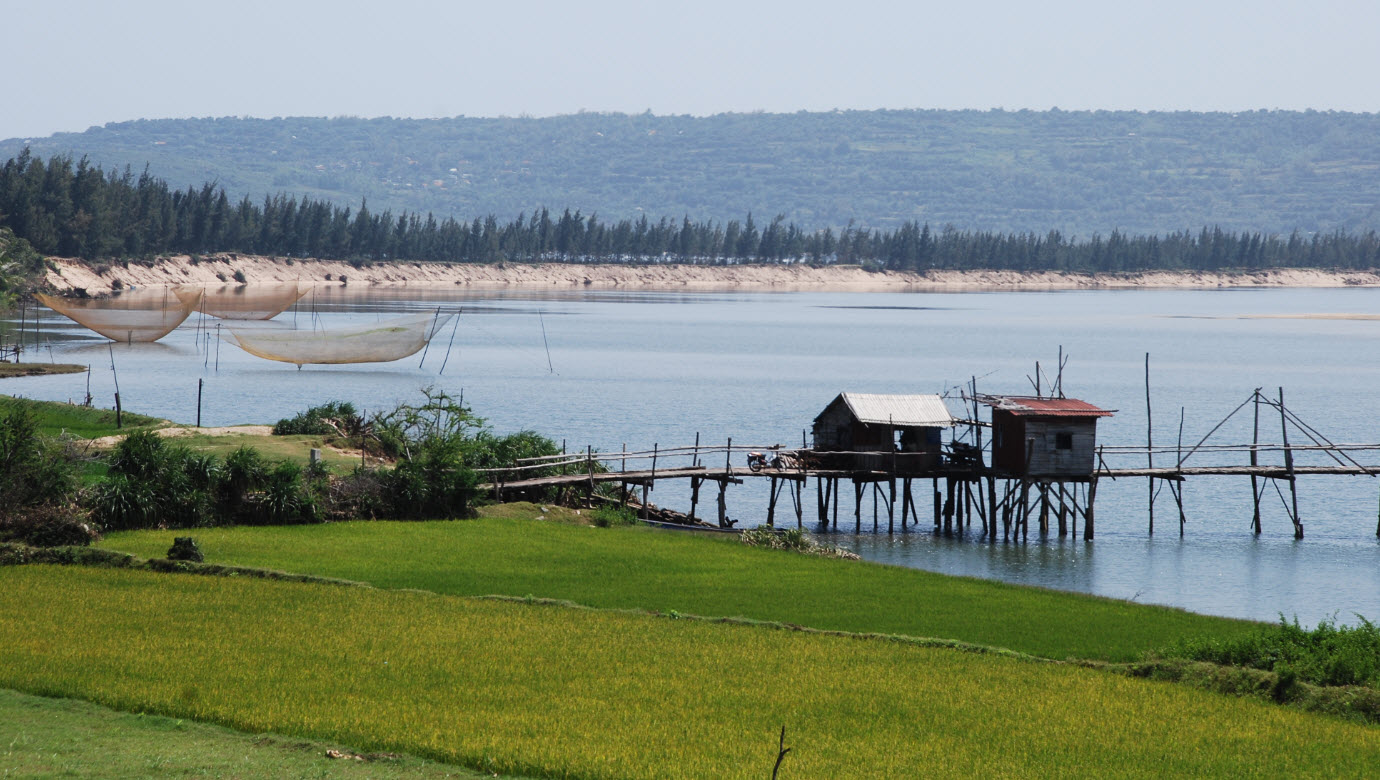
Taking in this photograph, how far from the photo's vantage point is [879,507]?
5056 centimetres

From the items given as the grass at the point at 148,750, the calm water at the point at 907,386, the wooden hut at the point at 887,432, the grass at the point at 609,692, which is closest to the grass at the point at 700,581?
the grass at the point at 609,692

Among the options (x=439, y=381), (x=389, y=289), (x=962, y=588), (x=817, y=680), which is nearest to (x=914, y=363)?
(x=439, y=381)

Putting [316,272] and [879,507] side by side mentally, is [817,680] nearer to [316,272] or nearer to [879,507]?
[879,507]

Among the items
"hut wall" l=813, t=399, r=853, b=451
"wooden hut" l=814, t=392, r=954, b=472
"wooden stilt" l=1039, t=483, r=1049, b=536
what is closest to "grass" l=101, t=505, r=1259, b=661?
"wooden hut" l=814, t=392, r=954, b=472

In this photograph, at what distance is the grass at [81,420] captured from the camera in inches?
1577

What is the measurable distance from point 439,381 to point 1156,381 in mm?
45650

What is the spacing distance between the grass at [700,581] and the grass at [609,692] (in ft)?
6.72

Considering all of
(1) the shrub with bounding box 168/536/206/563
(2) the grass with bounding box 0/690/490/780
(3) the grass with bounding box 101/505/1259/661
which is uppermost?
(2) the grass with bounding box 0/690/490/780

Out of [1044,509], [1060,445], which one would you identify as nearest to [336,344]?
[1044,509]

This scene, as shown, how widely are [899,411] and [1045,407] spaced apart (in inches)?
178

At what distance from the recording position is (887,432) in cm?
4178

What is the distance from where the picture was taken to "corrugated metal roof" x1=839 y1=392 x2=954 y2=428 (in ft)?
136

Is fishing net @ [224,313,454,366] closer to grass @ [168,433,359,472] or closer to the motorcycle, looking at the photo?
grass @ [168,433,359,472]

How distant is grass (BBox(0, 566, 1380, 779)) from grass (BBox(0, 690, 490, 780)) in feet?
1.38
